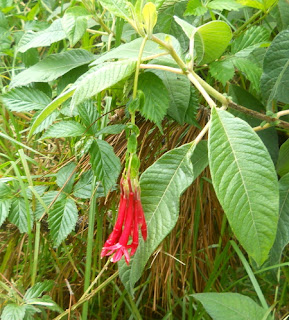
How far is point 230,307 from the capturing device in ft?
2.79

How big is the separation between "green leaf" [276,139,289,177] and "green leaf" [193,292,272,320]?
0.27 meters

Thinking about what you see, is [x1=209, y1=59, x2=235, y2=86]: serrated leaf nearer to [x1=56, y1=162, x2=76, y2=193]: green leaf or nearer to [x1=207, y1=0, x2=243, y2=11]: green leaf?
[x1=207, y1=0, x2=243, y2=11]: green leaf

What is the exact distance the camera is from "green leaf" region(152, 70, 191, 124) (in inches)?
35.5

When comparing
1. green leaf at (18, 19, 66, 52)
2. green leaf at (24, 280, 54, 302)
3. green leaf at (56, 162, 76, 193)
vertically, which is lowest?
green leaf at (24, 280, 54, 302)

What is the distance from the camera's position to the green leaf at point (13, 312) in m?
0.88

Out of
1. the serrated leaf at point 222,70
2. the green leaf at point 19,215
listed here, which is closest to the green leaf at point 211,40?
→ the serrated leaf at point 222,70

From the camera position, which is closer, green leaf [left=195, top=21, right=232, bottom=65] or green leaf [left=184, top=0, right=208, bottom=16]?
green leaf [left=195, top=21, right=232, bottom=65]

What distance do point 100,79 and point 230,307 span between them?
0.47m

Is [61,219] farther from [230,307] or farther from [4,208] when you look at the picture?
[230,307]

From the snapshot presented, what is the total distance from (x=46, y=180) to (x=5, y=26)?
563mm

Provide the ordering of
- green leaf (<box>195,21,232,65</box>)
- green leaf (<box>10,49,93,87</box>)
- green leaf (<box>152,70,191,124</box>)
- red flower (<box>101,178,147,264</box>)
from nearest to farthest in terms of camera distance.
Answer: red flower (<box>101,178,147,264</box>) < green leaf (<box>195,21,232,65</box>) < green leaf (<box>152,70,191,124</box>) < green leaf (<box>10,49,93,87</box>)

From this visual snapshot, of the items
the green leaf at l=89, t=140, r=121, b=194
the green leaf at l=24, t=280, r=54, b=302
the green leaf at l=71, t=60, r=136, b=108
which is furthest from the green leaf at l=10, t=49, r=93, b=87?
the green leaf at l=24, t=280, r=54, b=302

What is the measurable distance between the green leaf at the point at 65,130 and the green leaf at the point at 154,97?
0.52 ft

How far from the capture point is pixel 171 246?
1065 mm
